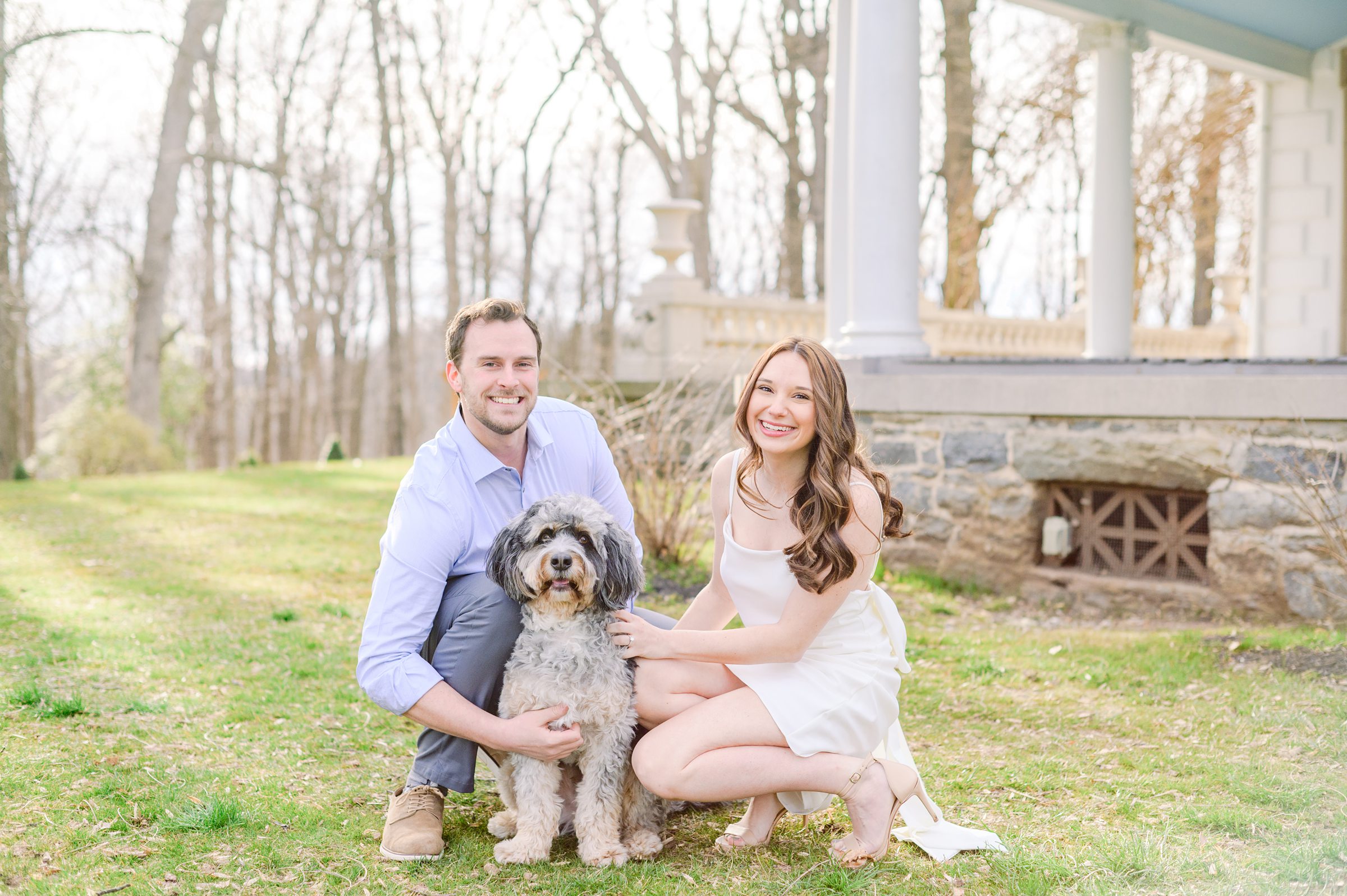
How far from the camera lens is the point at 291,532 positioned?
8.98 m

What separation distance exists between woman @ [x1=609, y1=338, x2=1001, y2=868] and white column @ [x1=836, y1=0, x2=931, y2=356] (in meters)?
4.27

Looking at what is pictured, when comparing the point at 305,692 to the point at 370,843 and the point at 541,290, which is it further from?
the point at 541,290

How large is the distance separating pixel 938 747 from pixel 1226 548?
284cm

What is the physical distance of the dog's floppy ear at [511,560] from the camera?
291cm

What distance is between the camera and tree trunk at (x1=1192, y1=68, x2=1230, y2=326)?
512 inches

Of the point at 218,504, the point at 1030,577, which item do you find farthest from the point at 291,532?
the point at 1030,577

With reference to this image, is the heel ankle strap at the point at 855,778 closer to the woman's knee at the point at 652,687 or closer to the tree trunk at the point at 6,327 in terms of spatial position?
the woman's knee at the point at 652,687

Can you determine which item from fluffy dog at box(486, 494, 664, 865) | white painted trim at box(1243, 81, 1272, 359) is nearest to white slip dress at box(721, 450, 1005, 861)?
fluffy dog at box(486, 494, 664, 865)

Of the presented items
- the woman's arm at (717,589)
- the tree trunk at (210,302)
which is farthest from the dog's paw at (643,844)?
the tree trunk at (210,302)

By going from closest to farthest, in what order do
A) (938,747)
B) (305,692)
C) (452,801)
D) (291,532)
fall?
(452,801) < (938,747) < (305,692) < (291,532)

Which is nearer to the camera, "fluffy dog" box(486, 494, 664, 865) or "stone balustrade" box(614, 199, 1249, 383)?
"fluffy dog" box(486, 494, 664, 865)

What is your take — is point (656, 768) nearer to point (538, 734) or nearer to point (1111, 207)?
point (538, 734)

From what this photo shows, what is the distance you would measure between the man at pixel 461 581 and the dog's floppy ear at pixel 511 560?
4.1 inches

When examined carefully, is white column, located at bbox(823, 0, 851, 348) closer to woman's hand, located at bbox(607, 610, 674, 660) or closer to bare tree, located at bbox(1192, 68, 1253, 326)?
woman's hand, located at bbox(607, 610, 674, 660)
